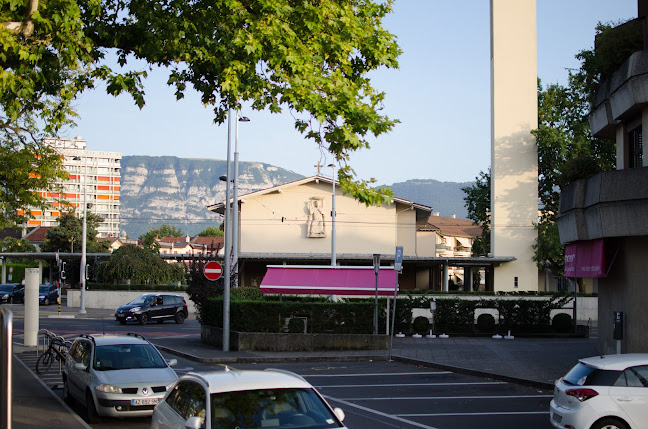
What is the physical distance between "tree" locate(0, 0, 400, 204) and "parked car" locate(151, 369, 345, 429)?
3528 millimetres

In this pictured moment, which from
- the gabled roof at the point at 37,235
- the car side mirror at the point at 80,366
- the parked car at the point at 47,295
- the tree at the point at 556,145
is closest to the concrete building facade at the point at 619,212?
the car side mirror at the point at 80,366

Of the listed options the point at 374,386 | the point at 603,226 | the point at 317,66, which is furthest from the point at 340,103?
the point at 603,226

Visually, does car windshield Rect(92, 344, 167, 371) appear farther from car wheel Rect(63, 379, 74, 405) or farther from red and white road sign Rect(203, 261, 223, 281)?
red and white road sign Rect(203, 261, 223, 281)

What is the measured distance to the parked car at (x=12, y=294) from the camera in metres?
59.1

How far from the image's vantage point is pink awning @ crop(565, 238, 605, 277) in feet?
65.7

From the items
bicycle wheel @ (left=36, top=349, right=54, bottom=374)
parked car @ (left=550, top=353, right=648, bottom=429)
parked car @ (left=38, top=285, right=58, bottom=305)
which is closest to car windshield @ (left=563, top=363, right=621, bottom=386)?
parked car @ (left=550, top=353, right=648, bottom=429)

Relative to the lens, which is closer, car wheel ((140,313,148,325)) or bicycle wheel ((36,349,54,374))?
bicycle wheel ((36,349,54,374))

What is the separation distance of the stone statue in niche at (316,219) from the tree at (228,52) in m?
45.2

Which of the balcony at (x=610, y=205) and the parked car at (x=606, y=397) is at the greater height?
the balcony at (x=610, y=205)

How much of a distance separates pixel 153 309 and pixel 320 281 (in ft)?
43.6

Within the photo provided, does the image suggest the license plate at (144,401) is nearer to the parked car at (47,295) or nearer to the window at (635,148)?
the window at (635,148)

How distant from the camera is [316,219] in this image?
56812mm

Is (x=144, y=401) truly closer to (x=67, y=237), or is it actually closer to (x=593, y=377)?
(x=593, y=377)

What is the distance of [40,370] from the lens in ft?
65.6
